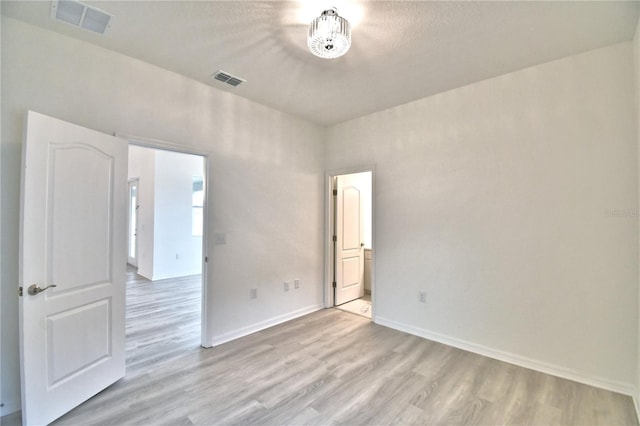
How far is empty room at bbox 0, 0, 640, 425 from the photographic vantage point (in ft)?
6.56

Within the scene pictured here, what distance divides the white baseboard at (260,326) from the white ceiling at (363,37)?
273cm

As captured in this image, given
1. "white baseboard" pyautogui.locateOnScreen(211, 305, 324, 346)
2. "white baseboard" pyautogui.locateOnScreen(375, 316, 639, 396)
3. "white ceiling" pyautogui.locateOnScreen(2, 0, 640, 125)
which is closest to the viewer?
"white ceiling" pyautogui.locateOnScreen(2, 0, 640, 125)

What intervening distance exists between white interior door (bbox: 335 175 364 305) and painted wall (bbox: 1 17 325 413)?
0.32m

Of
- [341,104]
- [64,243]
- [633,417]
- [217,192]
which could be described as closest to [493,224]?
[633,417]

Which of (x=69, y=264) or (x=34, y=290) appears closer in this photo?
(x=34, y=290)

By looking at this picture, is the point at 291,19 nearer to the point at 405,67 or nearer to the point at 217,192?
the point at 405,67

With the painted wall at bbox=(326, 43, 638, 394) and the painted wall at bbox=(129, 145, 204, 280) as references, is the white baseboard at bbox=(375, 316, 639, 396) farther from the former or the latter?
the painted wall at bbox=(129, 145, 204, 280)

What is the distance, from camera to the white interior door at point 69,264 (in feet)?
6.10

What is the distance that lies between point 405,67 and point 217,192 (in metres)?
2.31

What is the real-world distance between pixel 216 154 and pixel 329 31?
187 cm

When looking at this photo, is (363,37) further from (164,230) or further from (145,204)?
(145,204)

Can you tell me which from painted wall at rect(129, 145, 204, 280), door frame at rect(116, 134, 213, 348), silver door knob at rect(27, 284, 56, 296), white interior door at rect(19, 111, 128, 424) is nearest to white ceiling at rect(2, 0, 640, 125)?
door frame at rect(116, 134, 213, 348)

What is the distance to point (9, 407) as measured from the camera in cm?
199

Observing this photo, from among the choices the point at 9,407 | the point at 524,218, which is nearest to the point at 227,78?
the point at 9,407
